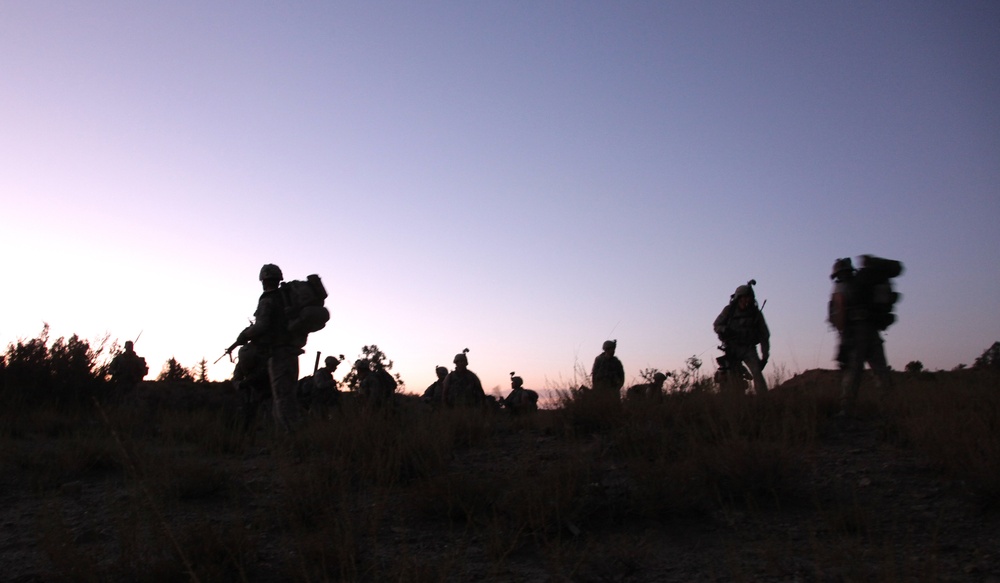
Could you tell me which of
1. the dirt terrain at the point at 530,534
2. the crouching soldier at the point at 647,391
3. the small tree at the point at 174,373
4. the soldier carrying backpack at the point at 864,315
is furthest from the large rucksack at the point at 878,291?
the small tree at the point at 174,373

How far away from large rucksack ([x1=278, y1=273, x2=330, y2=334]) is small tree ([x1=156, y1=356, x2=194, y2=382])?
1153cm

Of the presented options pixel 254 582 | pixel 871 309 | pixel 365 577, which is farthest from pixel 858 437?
pixel 254 582

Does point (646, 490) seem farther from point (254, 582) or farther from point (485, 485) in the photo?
point (254, 582)

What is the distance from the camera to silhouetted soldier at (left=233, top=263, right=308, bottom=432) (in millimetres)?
7754

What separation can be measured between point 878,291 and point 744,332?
2.27m

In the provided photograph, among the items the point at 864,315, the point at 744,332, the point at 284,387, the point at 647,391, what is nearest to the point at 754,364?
the point at 744,332

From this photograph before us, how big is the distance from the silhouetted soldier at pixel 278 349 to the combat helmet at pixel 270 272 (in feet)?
0.79

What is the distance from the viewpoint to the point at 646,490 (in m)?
4.96

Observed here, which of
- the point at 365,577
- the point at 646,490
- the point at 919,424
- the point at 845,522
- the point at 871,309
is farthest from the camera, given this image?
A: the point at 871,309

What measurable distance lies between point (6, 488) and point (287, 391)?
2.49 m

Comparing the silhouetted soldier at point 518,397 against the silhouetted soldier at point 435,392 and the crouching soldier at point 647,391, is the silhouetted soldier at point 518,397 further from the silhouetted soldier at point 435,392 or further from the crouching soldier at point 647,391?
the crouching soldier at point 647,391

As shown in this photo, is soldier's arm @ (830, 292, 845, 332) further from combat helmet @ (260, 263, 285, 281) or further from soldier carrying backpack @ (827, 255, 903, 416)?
combat helmet @ (260, 263, 285, 281)

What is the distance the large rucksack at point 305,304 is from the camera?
785 cm

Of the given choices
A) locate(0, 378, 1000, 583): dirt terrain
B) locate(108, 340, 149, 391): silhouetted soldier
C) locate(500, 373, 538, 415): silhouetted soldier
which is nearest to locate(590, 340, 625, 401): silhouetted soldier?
locate(500, 373, 538, 415): silhouetted soldier
